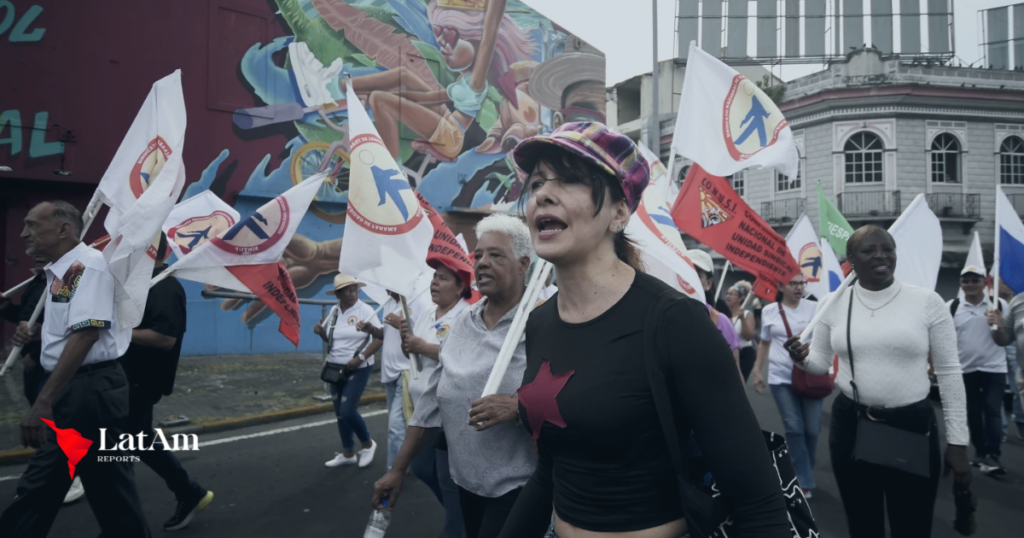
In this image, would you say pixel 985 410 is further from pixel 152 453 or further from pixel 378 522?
pixel 152 453

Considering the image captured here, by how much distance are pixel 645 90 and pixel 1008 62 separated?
50.3ft

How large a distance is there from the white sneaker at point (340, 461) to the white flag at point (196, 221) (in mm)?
2360

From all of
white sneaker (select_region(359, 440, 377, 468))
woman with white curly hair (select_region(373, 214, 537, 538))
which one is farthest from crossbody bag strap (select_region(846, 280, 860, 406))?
white sneaker (select_region(359, 440, 377, 468))

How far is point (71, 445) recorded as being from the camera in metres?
3.50

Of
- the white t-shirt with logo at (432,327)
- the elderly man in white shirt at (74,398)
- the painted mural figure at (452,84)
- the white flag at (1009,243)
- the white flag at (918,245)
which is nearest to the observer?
the elderly man in white shirt at (74,398)

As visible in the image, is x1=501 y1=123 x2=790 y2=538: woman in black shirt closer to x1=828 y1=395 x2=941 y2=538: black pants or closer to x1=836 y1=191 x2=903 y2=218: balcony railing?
x1=828 y1=395 x2=941 y2=538: black pants

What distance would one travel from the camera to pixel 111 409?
12.0ft

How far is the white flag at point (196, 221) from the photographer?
6.18 meters

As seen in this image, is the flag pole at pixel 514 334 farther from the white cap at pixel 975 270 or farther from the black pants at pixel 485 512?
the white cap at pixel 975 270

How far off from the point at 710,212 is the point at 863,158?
24.5 meters

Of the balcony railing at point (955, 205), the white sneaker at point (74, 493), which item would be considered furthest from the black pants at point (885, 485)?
the balcony railing at point (955, 205)

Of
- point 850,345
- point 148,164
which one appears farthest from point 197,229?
point 850,345

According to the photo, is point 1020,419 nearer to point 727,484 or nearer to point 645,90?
point 727,484

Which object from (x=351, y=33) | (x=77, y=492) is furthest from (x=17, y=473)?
(x=351, y=33)
